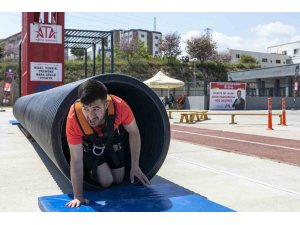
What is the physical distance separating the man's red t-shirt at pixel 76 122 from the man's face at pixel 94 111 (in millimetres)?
152

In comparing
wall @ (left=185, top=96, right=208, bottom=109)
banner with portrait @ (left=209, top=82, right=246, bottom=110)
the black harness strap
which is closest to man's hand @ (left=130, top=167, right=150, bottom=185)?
the black harness strap

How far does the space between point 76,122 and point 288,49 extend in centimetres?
8536

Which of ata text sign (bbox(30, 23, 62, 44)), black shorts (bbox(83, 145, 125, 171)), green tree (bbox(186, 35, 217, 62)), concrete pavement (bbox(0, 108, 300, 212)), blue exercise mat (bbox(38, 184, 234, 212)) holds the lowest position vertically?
concrete pavement (bbox(0, 108, 300, 212))

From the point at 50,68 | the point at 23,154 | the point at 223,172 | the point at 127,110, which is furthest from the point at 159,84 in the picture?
the point at 127,110

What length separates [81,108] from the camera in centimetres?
353

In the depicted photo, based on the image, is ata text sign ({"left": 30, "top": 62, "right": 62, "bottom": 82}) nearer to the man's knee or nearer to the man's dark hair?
the man's knee

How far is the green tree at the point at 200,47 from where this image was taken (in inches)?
2285

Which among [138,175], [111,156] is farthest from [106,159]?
[138,175]

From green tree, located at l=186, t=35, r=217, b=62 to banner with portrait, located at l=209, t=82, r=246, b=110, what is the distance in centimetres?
2650

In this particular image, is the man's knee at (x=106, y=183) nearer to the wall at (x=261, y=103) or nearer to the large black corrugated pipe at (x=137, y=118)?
the large black corrugated pipe at (x=137, y=118)

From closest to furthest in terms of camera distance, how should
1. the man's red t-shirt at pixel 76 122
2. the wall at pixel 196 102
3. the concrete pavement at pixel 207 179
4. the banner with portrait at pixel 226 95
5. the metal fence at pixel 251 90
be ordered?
the man's red t-shirt at pixel 76 122 → the concrete pavement at pixel 207 179 → the banner with portrait at pixel 226 95 → the wall at pixel 196 102 → the metal fence at pixel 251 90

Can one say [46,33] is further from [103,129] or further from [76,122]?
[76,122]

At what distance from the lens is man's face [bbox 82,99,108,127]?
10.6ft

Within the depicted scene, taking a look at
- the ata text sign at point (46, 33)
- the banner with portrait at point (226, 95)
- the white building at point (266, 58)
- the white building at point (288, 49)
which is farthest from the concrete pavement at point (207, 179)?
the white building at point (266, 58)
